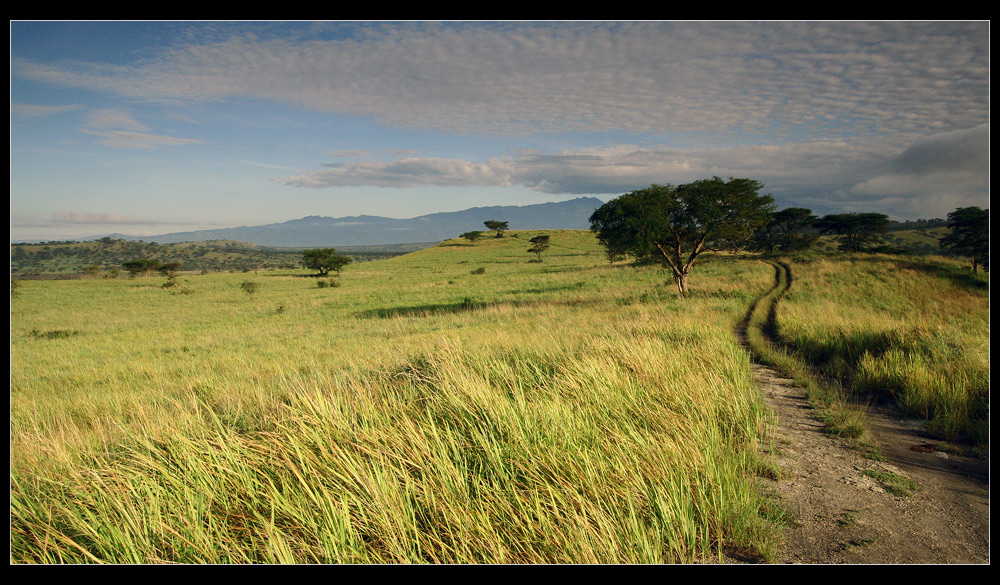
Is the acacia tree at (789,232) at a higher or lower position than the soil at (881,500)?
higher

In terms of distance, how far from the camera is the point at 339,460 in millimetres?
3375

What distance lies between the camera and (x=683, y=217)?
79.2 ft

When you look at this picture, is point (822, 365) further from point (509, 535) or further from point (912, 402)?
point (509, 535)

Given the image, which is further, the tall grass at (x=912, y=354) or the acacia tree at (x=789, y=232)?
the acacia tree at (x=789, y=232)

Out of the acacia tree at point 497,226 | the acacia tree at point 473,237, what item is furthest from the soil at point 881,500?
the acacia tree at point 497,226

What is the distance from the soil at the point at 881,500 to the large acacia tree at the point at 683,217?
19.0 m

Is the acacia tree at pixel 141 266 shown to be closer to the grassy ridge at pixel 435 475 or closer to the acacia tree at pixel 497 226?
the grassy ridge at pixel 435 475

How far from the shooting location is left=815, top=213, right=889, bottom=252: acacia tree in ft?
212

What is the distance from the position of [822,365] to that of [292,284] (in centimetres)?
5523

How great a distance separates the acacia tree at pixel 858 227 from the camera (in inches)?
2549

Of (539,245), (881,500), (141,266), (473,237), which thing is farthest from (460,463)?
(473,237)

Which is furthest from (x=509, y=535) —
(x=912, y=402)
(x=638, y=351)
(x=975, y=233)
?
(x=975, y=233)

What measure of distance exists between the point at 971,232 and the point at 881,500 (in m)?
53.2
